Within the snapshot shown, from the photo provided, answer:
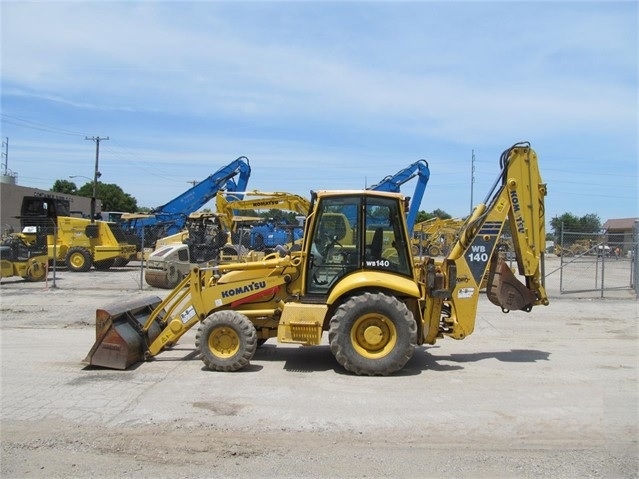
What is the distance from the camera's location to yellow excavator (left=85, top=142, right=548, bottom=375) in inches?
291

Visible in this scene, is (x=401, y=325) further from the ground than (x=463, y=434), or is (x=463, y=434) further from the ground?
(x=401, y=325)

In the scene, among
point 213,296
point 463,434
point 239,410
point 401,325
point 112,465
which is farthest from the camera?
point 213,296

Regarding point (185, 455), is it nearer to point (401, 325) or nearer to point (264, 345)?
point (401, 325)

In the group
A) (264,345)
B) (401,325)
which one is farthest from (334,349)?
(264,345)

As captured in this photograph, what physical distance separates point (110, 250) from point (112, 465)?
69.1ft

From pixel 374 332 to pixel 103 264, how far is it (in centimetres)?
1986

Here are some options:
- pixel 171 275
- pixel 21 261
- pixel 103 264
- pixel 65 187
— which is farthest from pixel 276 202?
pixel 65 187

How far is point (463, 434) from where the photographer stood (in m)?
5.31

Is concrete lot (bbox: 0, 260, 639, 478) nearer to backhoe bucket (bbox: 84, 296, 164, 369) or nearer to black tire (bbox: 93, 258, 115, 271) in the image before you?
backhoe bucket (bbox: 84, 296, 164, 369)

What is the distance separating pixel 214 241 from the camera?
2172 cm

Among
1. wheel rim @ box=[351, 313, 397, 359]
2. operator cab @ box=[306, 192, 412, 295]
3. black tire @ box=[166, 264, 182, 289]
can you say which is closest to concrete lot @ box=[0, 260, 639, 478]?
wheel rim @ box=[351, 313, 397, 359]

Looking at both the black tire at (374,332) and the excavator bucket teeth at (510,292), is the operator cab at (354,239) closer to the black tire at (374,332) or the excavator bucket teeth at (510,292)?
the black tire at (374,332)

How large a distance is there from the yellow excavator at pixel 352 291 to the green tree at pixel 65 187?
7428cm

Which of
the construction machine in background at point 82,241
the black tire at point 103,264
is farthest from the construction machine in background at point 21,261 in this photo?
the black tire at point 103,264
